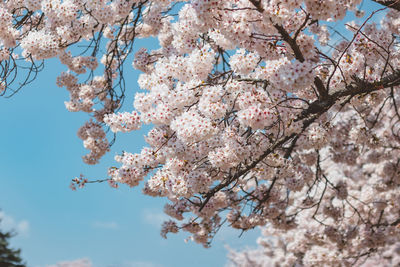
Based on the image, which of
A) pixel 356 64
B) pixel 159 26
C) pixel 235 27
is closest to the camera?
pixel 235 27

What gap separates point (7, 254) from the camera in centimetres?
1850

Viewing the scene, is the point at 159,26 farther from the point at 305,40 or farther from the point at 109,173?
the point at 305,40

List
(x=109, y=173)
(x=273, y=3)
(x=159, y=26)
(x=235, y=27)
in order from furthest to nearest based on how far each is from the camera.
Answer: (x=159, y=26), (x=109, y=173), (x=235, y=27), (x=273, y=3)

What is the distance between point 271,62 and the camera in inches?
147

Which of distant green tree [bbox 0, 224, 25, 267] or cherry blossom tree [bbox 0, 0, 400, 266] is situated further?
distant green tree [bbox 0, 224, 25, 267]

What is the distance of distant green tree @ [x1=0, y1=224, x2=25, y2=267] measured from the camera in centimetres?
1828

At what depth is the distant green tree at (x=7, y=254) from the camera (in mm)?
18281

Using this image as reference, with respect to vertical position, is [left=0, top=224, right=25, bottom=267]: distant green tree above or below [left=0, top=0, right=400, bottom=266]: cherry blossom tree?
above

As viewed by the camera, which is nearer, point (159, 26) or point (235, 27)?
point (235, 27)

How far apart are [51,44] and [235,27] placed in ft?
8.80

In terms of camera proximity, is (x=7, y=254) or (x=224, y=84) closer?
(x=224, y=84)

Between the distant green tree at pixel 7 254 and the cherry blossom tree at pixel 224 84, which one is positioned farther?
the distant green tree at pixel 7 254

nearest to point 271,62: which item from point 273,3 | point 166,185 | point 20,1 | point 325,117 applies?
point 273,3

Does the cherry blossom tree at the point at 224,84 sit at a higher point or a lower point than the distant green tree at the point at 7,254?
lower
